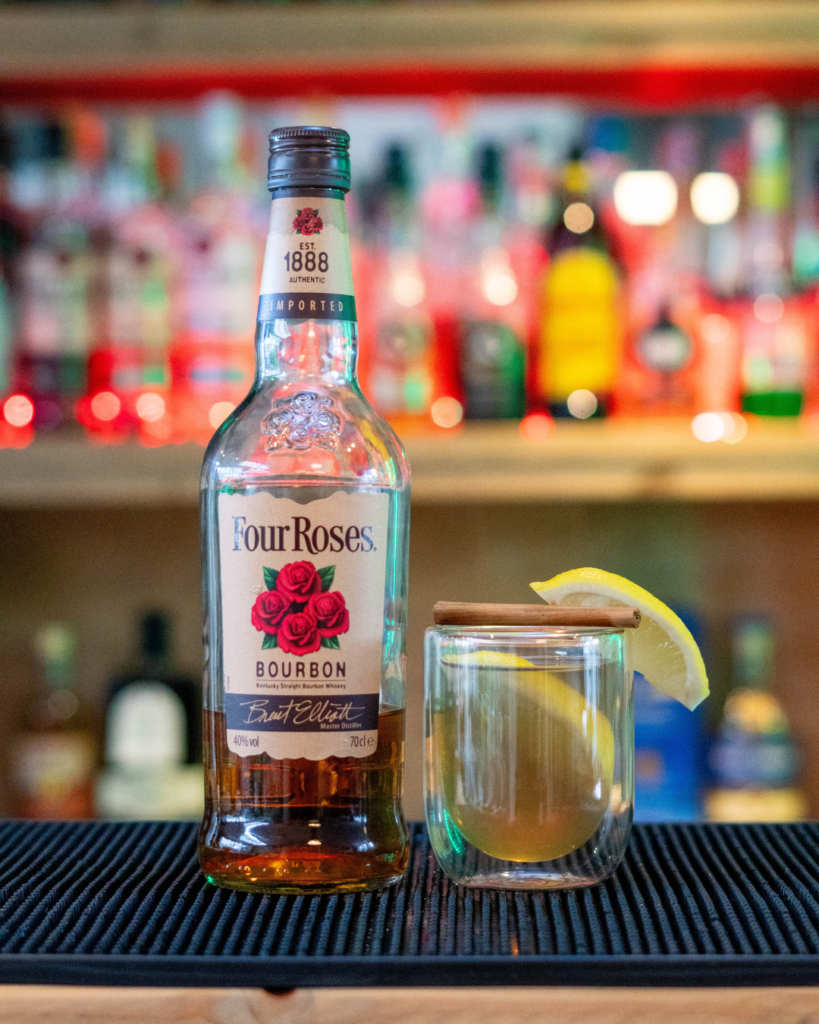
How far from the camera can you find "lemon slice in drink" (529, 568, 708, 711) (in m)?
0.60

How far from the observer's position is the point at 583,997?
0.43 metres

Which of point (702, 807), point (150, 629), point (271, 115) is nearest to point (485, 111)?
point (271, 115)

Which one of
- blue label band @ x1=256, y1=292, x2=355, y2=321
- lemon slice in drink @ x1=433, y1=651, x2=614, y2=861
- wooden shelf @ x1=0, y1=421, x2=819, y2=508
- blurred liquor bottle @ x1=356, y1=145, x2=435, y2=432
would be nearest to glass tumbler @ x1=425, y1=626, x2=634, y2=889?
lemon slice in drink @ x1=433, y1=651, x2=614, y2=861

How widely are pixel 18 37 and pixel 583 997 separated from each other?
1.12 m

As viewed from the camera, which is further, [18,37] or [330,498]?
[18,37]

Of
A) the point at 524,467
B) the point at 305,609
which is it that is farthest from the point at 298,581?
the point at 524,467

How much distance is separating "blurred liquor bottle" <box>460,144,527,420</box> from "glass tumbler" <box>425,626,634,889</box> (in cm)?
80

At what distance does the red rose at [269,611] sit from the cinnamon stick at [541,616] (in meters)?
0.07

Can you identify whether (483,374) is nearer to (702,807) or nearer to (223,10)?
(223,10)

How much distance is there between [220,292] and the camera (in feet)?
4.46

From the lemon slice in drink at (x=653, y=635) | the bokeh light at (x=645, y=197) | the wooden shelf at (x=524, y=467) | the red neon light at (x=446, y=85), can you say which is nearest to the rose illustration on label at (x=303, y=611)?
the lemon slice in drink at (x=653, y=635)

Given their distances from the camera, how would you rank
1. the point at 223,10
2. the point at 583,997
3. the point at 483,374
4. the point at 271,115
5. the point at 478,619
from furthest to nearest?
the point at 271,115
the point at 483,374
the point at 223,10
the point at 478,619
the point at 583,997

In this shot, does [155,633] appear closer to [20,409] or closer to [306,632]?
[20,409]

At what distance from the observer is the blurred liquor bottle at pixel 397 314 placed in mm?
1367
